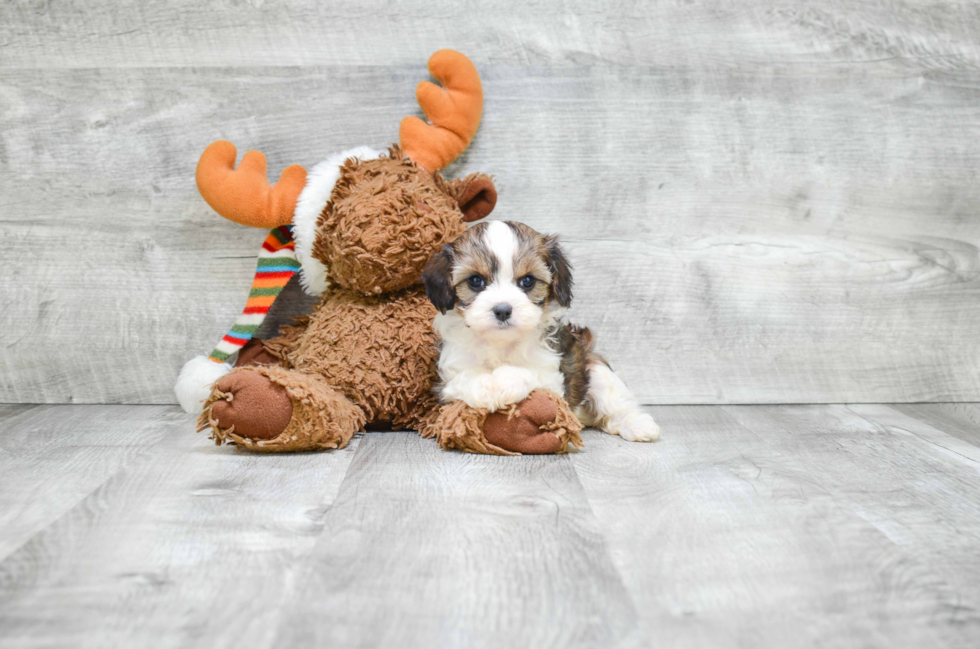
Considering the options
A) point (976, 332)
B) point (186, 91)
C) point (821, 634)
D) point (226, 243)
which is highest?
point (186, 91)

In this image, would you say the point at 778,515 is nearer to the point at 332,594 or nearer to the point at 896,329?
the point at 332,594

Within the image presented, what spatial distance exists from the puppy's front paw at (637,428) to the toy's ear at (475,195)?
2.21 ft

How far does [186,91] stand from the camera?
2.21 metres

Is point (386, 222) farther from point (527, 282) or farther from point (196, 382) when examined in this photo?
point (196, 382)

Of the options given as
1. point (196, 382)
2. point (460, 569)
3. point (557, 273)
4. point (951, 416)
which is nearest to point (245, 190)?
point (196, 382)

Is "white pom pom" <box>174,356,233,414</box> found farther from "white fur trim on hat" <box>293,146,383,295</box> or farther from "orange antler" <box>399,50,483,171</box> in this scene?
"orange antler" <box>399,50,483,171</box>

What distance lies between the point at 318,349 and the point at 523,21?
1.12 meters

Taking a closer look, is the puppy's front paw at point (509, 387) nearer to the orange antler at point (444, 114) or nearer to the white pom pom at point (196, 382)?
the orange antler at point (444, 114)

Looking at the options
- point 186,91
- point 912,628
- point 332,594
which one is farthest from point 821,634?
point 186,91

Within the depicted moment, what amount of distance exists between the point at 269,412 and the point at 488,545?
0.68m

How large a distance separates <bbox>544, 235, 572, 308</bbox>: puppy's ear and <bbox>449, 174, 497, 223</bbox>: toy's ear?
0.35 metres

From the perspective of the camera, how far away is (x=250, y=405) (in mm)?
1644

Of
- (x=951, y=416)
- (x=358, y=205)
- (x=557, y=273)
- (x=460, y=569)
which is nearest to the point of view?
(x=460, y=569)

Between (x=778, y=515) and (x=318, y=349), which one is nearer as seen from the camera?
(x=778, y=515)
